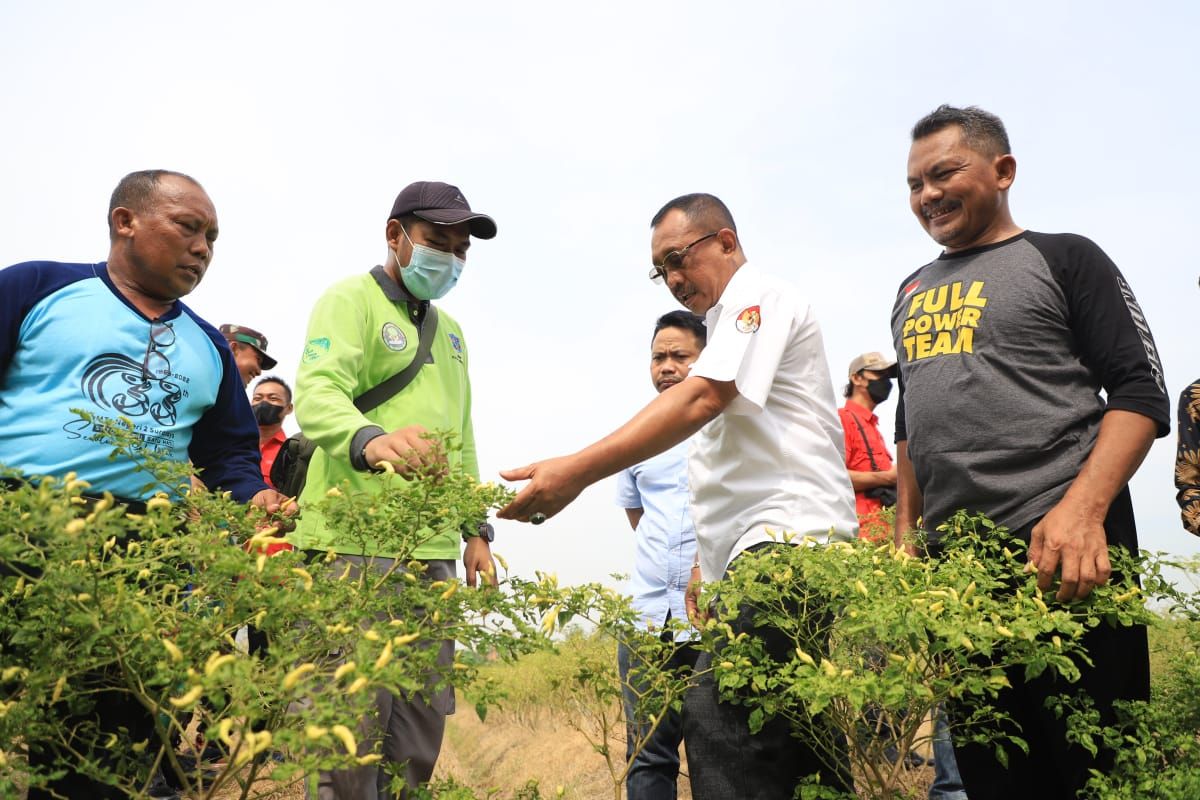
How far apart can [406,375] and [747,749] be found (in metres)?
1.59

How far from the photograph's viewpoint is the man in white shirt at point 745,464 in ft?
7.58

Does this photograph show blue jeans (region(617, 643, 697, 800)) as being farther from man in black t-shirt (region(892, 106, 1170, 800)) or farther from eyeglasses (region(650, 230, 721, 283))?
eyeglasses (region(650, 230, 721, 283))

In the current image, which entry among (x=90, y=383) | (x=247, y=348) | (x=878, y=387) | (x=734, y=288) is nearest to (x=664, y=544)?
(x=734, y=288)

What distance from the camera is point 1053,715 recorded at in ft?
8.05

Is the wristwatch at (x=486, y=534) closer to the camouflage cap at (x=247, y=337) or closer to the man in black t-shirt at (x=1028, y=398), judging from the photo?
the man in black t-shirt at (x=1028, y=398)

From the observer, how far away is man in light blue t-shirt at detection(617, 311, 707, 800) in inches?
152

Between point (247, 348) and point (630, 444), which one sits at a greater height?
point (247, 348)

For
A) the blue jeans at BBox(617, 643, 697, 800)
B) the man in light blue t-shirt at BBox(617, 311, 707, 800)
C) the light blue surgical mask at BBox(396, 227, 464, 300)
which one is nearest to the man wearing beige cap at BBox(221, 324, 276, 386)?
the man in light blue t-shirt at BBox(617, 311, 707, 800)

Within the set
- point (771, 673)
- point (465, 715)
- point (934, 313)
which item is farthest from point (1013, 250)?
point (465, 715)

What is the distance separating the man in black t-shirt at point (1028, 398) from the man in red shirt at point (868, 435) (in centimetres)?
203

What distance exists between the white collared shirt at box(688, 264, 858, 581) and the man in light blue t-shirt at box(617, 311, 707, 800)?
4.12ft

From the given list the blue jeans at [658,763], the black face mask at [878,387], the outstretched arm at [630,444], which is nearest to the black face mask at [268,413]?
the blue jeans at [658,763]

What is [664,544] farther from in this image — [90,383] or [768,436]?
[90,383]

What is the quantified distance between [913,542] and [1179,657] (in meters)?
0.77
